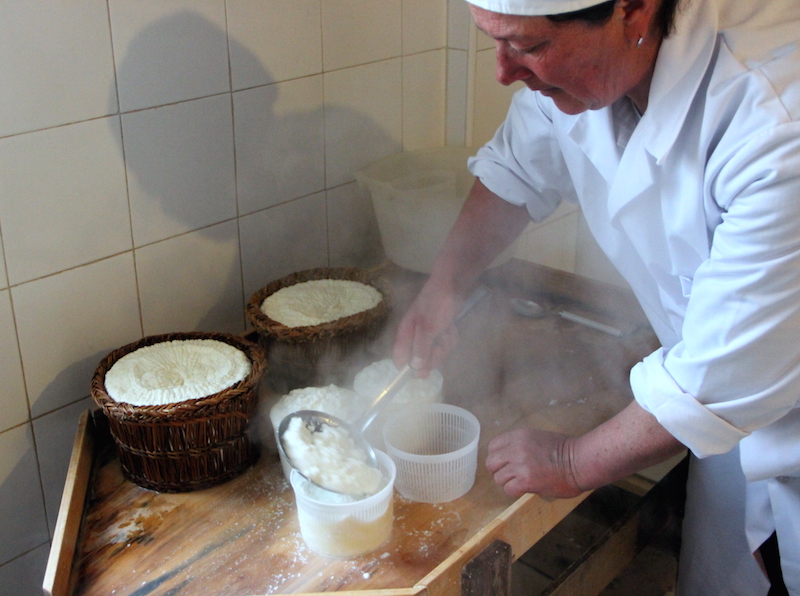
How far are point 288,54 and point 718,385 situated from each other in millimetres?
1080

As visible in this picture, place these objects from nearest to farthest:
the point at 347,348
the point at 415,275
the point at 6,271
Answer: the point at 6,271 < the point at 347,348 < the point at 415,275

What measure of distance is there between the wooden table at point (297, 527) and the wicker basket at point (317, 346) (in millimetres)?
54

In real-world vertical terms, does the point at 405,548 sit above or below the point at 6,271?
below

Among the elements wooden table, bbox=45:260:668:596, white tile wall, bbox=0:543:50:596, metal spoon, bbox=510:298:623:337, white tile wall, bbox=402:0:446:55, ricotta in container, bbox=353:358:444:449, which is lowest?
white tile wall, bbox=0:543:50:596

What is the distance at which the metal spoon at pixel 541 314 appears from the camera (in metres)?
1.67

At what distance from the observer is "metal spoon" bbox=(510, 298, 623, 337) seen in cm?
167

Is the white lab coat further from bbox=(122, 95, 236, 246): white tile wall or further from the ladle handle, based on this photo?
bbox=(122, 95, 236, 246): white tile wall

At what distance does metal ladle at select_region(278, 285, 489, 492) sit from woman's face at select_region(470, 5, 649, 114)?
1.84 feet

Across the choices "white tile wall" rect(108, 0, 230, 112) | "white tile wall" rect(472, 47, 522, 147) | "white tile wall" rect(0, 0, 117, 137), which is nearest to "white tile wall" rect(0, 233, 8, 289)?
"white tile wall" rect(0, 0, 117, 137)

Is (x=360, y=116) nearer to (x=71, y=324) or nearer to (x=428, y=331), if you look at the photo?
(x=428, y=331)

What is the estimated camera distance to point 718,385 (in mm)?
1051

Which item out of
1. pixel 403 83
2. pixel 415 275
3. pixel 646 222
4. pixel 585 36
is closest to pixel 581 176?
pixel 646 222

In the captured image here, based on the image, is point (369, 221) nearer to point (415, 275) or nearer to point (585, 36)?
point (415, 275)

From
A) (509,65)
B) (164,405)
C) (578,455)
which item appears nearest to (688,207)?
(509,65)
